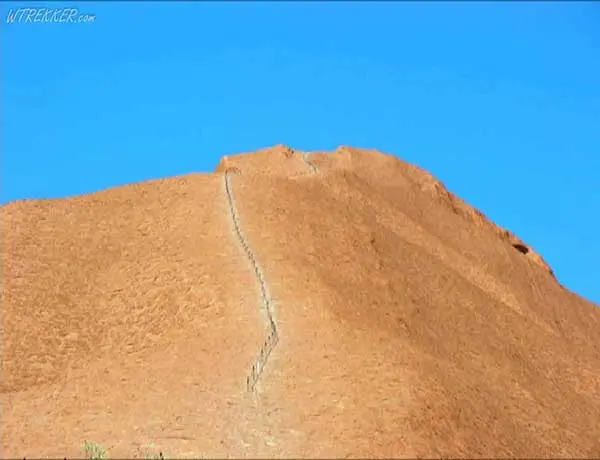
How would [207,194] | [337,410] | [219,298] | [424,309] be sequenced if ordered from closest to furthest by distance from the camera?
[337,410] → [219,298] → [424,309] → [207,194]

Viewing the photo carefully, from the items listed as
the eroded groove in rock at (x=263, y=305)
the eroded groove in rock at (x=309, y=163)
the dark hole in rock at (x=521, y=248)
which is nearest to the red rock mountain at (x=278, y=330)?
the eroded groove in rock at (x=263, y=305)

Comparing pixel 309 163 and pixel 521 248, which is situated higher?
pixel 309 163

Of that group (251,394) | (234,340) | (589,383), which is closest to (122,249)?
(234,340)

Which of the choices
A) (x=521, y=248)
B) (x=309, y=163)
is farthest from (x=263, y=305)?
(x=521, y=248)

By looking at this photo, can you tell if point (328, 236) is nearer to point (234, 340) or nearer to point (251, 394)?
point (234, 340)

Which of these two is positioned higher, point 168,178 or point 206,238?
point 168,178

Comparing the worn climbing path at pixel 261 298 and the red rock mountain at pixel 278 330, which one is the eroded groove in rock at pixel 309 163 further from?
the worn climbing path at pixel 261 298

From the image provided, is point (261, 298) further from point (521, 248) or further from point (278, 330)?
point (521, 248)
